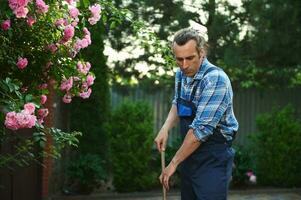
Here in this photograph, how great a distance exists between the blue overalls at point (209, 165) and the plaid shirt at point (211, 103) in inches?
1.6

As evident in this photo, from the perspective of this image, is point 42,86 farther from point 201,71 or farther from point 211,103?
point 211,103

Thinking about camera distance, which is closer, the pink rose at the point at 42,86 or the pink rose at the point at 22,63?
the pink rose at the point at 22,63

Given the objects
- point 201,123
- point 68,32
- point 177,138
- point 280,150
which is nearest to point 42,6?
point 68,32

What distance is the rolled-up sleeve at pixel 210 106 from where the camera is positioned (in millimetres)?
3230

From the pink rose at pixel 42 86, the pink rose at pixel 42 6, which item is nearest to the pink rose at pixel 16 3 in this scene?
the pink rose at pixel 42 6

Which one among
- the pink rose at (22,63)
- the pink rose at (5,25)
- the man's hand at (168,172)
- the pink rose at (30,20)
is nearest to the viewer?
the man's hand at (168,172)

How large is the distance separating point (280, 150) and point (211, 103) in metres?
7.14

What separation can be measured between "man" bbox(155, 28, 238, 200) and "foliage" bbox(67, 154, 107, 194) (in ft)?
18.6

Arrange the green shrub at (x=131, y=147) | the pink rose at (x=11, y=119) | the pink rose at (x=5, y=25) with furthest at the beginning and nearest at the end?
A: the green shrub at (x=131, y=147), the pink rose at (x=5, y=25), the pink rose at (x=11, y=119)

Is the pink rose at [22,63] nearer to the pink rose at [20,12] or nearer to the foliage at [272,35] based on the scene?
the pink rose at [20,12]

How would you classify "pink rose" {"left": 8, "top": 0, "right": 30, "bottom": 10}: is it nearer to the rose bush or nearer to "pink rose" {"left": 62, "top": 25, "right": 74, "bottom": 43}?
the rose bush

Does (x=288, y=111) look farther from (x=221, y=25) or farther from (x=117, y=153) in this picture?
(x=117, y=153)

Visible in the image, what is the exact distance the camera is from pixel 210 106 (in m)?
3.24

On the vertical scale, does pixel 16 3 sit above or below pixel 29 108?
above
